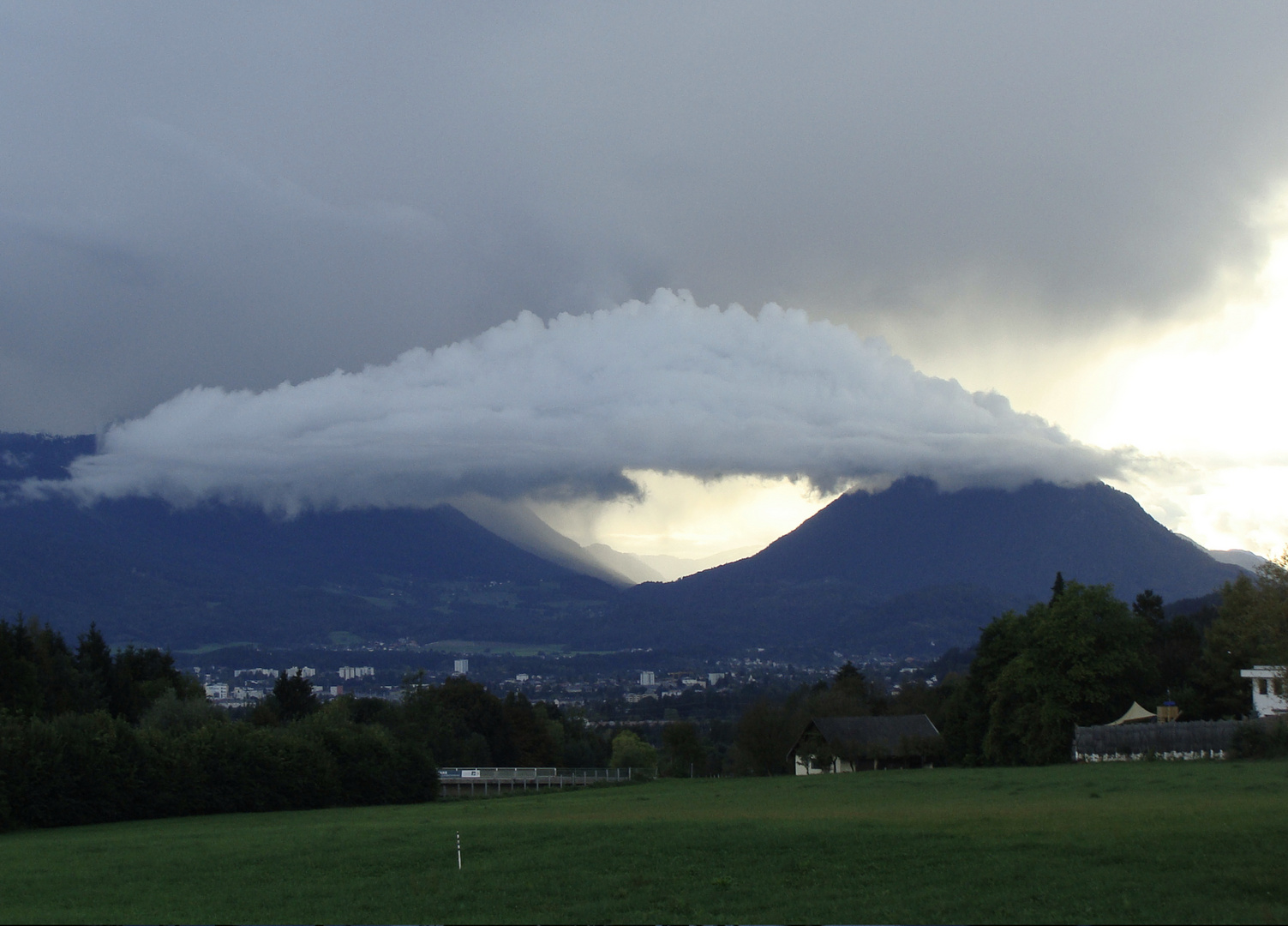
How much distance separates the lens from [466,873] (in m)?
22.1

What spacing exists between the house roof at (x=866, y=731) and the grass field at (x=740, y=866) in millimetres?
51884

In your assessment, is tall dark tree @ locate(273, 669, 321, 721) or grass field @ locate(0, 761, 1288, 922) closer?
grass field @ locate(0, 761, 1288, 922)

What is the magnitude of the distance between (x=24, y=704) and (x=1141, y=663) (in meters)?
69.7

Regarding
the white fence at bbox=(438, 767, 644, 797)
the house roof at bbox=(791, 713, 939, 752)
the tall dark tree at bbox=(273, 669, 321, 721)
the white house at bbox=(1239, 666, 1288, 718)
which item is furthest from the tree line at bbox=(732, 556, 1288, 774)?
the tall dark tree at bbox=(273, 669, 321, 721)

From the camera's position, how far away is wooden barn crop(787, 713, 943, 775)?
8475 centimetres

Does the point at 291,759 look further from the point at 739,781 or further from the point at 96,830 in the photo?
the point at 739,781

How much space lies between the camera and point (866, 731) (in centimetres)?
8812

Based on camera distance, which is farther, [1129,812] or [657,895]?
[1129,812]


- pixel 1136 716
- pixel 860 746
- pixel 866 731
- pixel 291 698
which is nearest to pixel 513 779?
pixel 291 698

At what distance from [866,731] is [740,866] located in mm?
69568

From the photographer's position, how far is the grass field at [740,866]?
17.2m

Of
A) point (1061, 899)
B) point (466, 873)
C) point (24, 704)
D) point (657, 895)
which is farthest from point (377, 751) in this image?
point (1061, 899)

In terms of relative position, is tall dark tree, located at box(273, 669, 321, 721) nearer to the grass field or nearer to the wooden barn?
the wooden barn

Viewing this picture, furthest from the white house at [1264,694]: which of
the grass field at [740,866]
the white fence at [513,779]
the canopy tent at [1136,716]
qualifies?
the white fence at [513,779]
